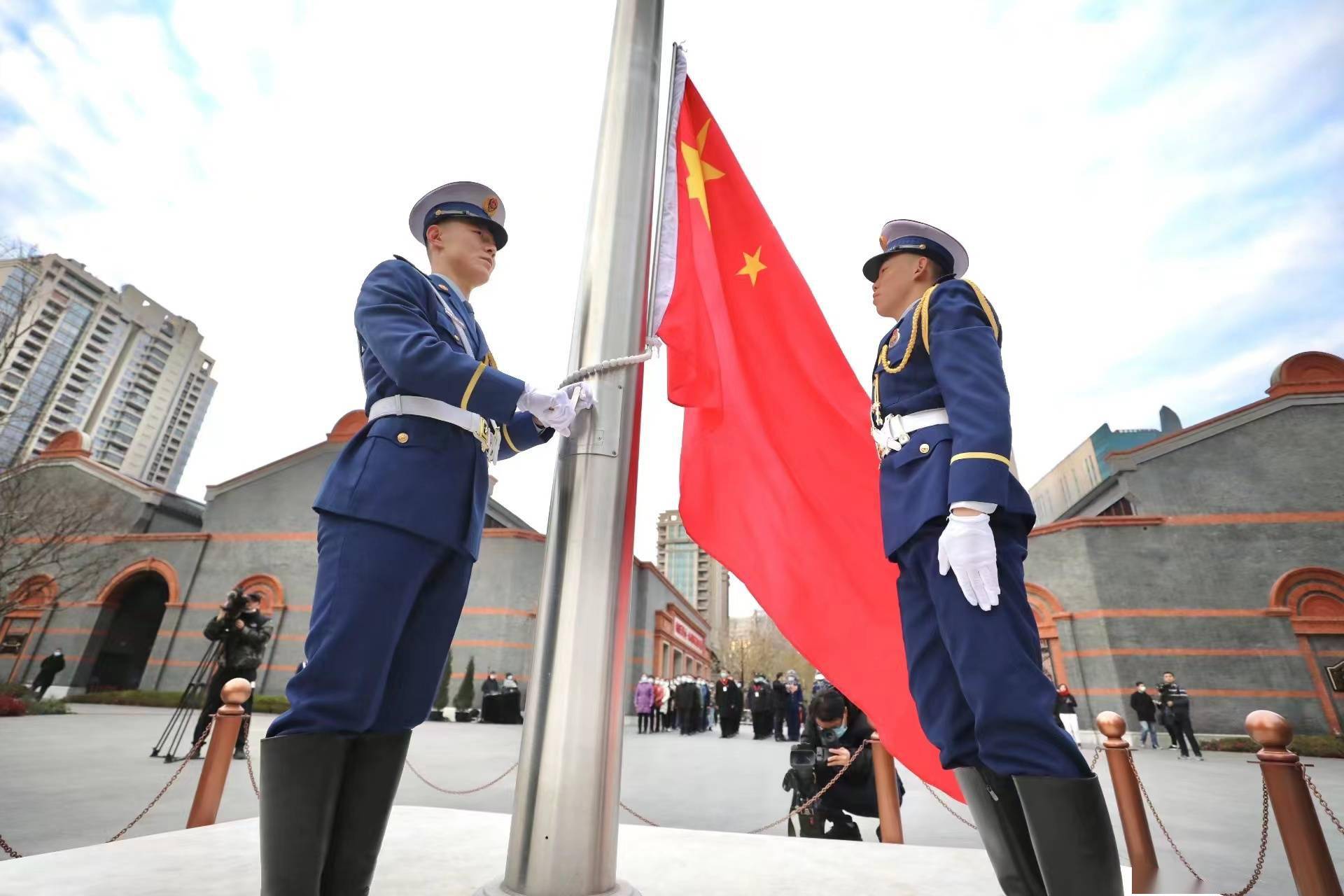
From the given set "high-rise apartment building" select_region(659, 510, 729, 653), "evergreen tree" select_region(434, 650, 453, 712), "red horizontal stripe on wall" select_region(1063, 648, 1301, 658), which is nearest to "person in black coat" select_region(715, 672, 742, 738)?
"evergreen tree" select_region(434, 650, 453, 712)

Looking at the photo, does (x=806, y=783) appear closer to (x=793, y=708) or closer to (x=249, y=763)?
(x=249, y=763)

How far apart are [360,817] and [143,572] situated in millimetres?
23472

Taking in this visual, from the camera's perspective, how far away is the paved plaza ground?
14.3ft

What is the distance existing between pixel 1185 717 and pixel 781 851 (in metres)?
13.8

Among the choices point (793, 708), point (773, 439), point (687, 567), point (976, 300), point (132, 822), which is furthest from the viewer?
point (687, 567)

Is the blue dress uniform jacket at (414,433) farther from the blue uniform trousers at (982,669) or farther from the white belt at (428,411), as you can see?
the blue uniform trousers at (982,669)

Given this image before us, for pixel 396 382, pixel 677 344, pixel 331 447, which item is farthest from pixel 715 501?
pixel 331 447

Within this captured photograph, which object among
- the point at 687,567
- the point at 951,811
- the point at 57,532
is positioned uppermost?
the point at 687,567

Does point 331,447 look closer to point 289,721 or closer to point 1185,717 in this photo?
point 289,721

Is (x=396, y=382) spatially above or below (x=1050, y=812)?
above

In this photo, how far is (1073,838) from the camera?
1.39m

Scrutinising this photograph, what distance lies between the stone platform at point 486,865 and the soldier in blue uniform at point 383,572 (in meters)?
0.61

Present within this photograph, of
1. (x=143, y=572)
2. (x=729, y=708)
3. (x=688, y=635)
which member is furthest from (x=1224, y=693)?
(x=143, y=572)

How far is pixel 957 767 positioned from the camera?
1.71 metres
